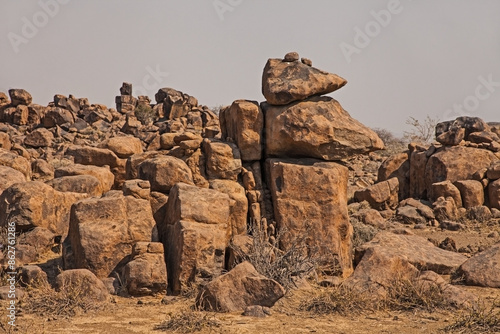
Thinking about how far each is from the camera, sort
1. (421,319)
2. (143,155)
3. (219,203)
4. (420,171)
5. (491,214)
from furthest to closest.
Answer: (420,171) < (491,214) < (143,155) < (219,203) < (421,319)

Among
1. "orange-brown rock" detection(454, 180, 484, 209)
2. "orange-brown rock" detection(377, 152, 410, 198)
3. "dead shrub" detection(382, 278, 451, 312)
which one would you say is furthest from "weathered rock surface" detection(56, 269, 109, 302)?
"orange-brown rock" detection(377, 152, 410, 198)

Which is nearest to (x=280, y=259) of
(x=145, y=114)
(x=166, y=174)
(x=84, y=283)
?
(x=166, y=174)

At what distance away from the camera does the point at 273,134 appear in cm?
888

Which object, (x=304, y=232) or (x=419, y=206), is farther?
(x=419, y=206)

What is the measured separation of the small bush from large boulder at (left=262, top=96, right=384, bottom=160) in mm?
28330

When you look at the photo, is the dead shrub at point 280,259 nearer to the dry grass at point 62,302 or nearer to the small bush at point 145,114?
the dry grass at point 62,302

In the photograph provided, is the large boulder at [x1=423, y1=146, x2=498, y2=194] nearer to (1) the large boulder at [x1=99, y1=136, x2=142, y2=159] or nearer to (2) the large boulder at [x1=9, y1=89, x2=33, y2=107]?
(1) the large boulder at [x1=99, y1=136, x2=142, y2=159]

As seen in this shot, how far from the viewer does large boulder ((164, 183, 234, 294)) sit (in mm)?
7020

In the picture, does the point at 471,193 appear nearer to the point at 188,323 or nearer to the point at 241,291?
the point at 241,291

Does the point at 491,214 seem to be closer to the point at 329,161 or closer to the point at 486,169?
the point at 486,169

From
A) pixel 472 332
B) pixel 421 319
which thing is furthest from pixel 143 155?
pixel 472 332

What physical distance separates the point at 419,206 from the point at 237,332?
35.1 ft

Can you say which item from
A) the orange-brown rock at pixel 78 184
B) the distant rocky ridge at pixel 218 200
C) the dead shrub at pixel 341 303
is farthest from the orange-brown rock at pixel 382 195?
the dead shrub at pixel 341 303

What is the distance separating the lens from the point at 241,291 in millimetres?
6273
